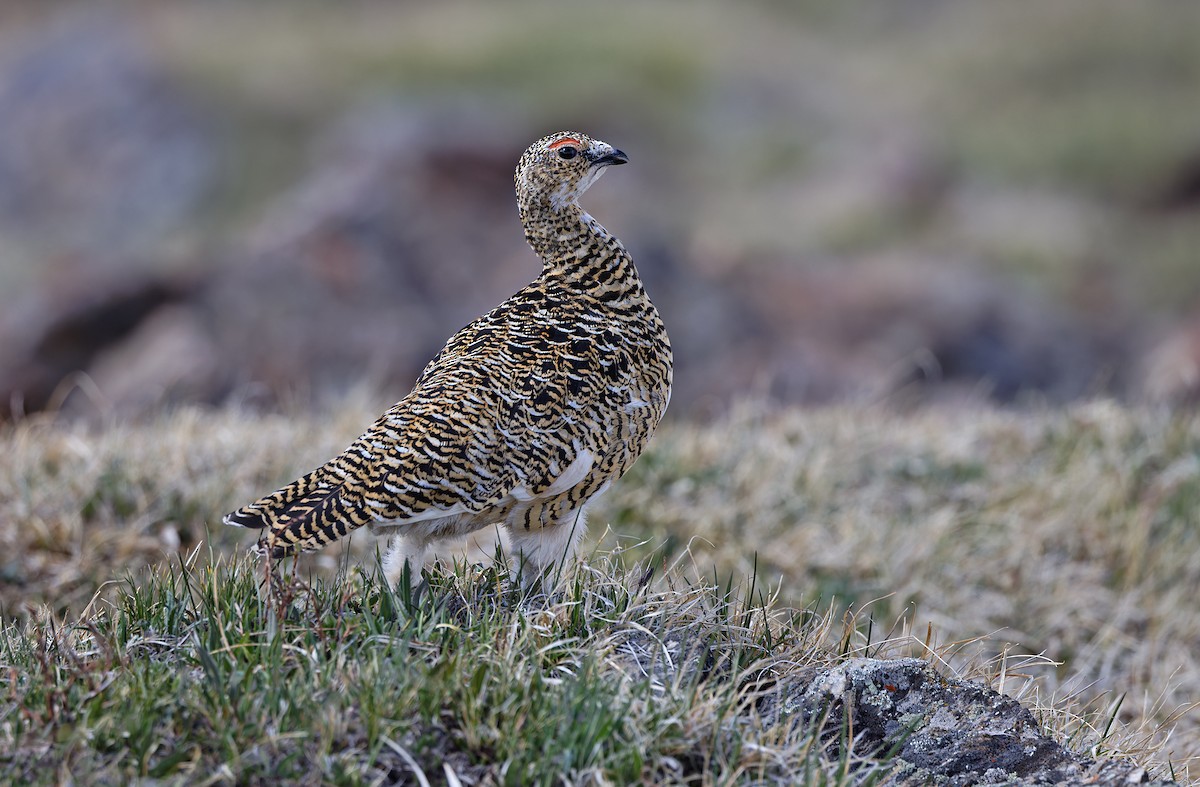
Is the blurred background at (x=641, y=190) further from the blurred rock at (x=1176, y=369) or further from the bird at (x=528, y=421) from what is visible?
the bird at (x=528, y=421)

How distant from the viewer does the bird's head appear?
13.3 ft

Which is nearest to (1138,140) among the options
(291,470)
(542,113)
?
(542,113)

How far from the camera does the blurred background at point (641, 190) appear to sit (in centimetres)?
1038

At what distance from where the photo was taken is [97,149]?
977 inches

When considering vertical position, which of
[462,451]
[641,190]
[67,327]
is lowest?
[641,190]

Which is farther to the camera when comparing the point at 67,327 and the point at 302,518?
the point at 67,327

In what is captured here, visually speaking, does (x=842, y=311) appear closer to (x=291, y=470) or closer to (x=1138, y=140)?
Result: (x=291, y=470)

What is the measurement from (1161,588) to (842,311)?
7.54 meters

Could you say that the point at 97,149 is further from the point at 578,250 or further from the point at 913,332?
the point at 578,250

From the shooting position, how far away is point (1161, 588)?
5.84 meters

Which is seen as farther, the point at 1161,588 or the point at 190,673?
the point at 1161,588

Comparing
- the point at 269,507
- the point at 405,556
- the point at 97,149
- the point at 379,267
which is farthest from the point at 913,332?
the point at 97,149

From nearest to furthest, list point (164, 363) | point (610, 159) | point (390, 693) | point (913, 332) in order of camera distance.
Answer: point (390, 693) → point (610, 159) → point (164, 363) → point (913, 332)

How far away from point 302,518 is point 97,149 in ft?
78.0
